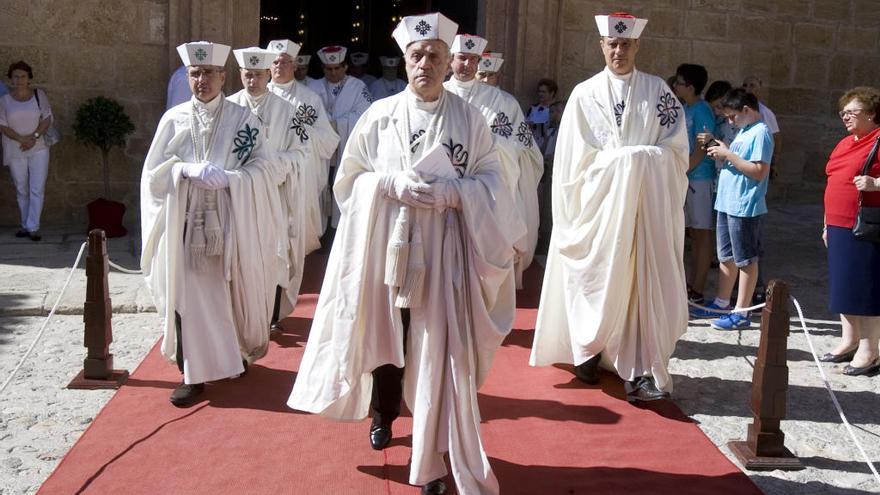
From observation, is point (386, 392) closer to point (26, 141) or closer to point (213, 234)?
point (213, 234)

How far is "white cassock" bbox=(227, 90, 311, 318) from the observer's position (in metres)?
7.19

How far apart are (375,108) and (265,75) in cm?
264

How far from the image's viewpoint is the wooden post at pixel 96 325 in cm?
609

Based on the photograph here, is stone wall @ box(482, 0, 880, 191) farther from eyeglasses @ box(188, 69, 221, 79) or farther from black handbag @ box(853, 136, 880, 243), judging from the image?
eyeglasses @ box(188, 69, 221, 79)

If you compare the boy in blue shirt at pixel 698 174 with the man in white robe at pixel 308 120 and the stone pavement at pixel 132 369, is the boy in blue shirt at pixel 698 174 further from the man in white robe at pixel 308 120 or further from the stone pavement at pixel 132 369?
the man in white robe at pixel 308 120

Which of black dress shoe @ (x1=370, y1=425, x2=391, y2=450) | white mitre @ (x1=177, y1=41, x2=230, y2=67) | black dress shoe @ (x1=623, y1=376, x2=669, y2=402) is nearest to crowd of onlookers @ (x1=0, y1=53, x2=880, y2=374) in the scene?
black dress shoe @ (x1=623, y1=376, x2=669, y2=402)

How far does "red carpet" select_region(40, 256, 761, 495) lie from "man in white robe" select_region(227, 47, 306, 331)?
107 cm

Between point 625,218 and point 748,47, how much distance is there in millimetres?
7177

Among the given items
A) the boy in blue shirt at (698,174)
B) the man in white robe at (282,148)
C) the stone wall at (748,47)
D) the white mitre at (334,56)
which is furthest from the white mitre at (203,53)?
the stone wall at (748,47)

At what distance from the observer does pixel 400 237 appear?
448 cm

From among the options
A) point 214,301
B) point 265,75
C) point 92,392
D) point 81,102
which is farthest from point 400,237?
point 81,102

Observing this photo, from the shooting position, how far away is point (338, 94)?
10.6 m

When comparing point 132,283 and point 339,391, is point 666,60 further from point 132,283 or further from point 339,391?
point 339,391

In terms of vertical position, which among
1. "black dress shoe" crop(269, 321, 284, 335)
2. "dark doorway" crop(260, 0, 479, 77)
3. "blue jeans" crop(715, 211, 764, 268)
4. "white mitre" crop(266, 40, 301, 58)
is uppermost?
"dark doorway" crop(260, 0, 479, 77)
